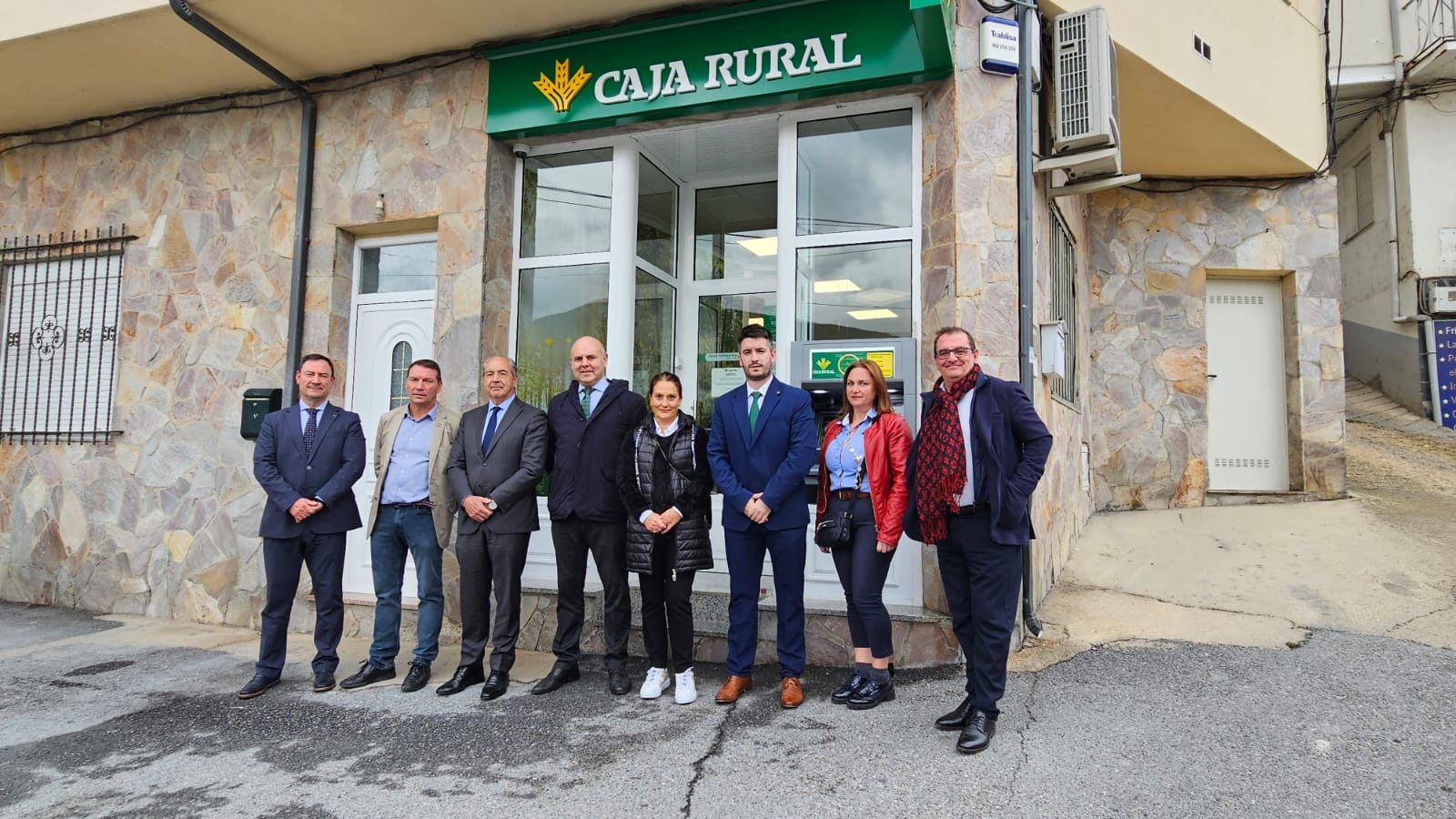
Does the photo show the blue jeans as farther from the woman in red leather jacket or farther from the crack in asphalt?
the woman in red leather jacket

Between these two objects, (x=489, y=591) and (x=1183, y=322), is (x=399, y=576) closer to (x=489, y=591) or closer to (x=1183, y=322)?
(x=489, y=591)

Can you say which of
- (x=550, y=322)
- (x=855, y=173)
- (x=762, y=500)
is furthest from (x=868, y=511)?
(x=550, y=322)

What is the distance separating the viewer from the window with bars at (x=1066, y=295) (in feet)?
19.2

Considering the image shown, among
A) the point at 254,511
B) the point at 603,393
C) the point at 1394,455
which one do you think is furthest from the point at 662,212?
the point at 1394,455

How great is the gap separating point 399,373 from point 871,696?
4058 millimetres

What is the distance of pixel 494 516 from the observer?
4188 mm

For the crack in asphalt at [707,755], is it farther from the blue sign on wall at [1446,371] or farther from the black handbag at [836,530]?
the blue sign on wall at [1446,371]

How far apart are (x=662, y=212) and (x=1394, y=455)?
25.6 feet

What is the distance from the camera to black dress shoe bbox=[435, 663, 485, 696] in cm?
414

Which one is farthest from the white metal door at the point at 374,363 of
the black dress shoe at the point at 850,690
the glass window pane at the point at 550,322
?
the black dress shoe at the point at 850,690

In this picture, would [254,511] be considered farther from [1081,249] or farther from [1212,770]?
[1081,249]

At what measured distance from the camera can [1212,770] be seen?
9.57 ft

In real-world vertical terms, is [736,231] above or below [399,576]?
above

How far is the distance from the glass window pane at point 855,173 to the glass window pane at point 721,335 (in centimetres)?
127
